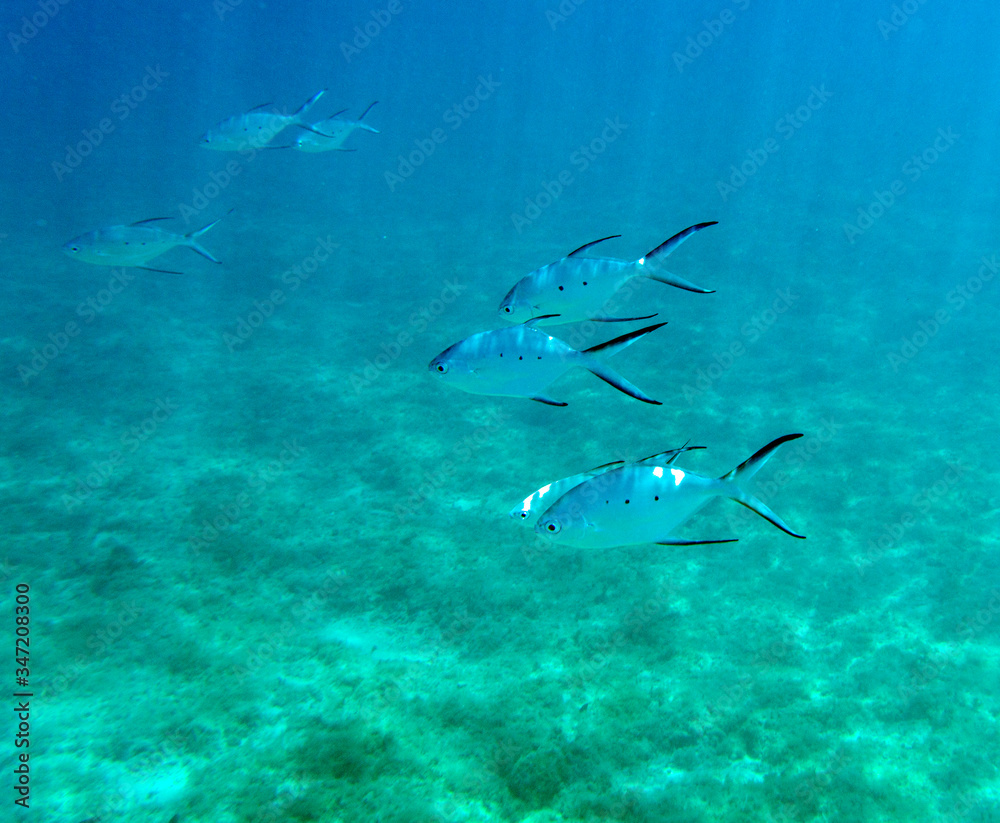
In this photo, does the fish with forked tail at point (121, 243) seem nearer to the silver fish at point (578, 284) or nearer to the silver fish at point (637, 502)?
the silver fish at point (578, 284)

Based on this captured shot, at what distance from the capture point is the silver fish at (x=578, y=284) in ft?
11.8

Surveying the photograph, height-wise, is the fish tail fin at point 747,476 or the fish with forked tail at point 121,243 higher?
the fish with forked tail at point 121,243

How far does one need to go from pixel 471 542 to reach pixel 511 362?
9.72 ft

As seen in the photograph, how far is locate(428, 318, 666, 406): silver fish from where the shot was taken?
10.9 feet

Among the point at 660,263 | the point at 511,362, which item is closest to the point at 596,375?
the point at 511,362

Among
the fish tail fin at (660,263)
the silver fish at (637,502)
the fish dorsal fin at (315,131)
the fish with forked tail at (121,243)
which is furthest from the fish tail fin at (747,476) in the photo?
the fish dorsal fin at (315,131)

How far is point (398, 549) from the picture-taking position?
5.70 meters

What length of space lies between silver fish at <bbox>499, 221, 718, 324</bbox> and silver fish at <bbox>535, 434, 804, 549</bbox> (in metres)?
1.08

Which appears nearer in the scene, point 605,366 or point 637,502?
point 637,502

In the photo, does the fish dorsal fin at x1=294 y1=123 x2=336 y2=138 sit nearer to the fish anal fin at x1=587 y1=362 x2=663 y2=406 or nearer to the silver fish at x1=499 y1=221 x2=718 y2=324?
the silver fish at x1=499 y1=221 x2=718 y2=324

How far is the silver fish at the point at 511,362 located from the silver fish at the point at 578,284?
426 millimetres

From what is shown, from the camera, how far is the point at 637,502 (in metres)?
2.89

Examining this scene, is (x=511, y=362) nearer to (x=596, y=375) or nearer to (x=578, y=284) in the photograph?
(x=596, y=375)

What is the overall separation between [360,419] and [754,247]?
467 inches
